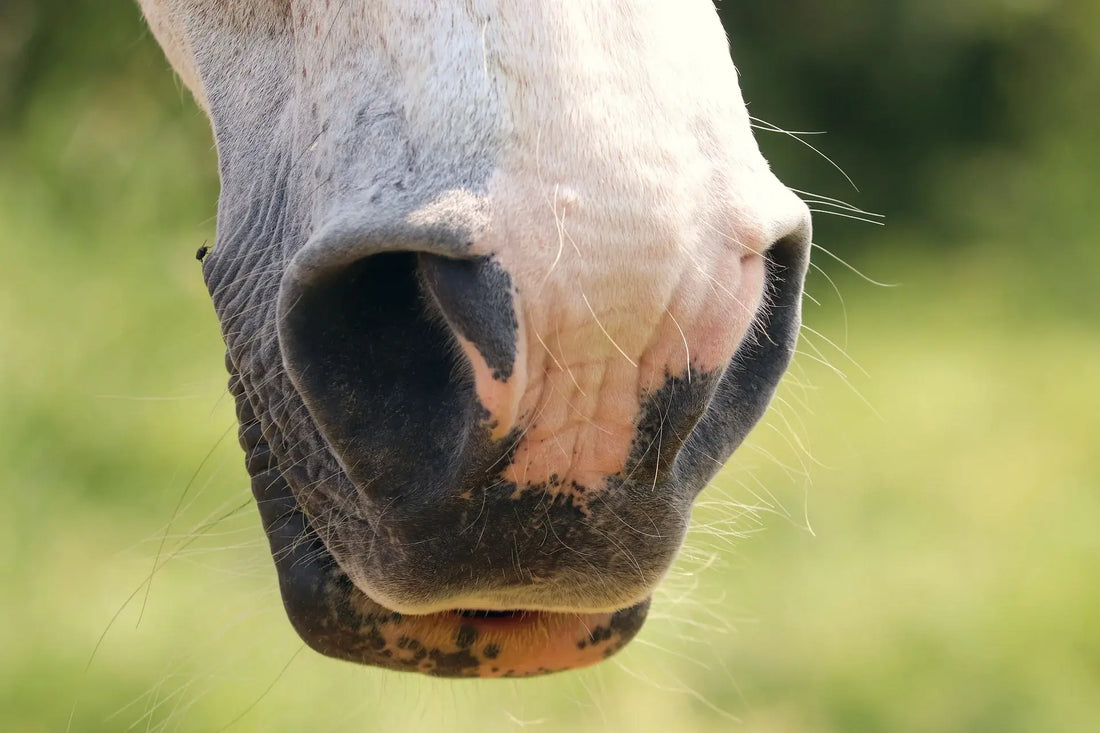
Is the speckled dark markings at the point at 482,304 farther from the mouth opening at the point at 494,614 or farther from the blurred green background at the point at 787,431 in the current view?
the blurred green background at the point at 787,431

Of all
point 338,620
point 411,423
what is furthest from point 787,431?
point 411,423

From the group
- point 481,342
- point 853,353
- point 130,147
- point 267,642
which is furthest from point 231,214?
point 853,353

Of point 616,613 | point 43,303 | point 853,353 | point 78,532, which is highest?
point 616,613

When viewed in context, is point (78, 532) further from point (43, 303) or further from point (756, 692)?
point (756, 692)

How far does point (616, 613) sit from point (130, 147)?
2823mm

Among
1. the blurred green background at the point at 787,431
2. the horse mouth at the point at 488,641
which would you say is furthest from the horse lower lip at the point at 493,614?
the blurred green background at the point at 787,431

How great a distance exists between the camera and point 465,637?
85cm

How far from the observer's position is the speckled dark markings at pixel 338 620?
0.84 metres

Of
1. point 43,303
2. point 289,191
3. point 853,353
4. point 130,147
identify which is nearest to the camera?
point 289,191

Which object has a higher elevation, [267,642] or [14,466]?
[14,466]

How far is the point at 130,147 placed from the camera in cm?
326

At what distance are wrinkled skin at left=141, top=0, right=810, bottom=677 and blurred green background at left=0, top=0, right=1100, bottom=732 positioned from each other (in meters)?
0.38

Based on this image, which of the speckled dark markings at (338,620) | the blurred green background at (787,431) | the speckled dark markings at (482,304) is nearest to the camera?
the speckled dark markings at (482,304)

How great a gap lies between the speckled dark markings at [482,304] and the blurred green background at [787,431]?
0.51 metres
